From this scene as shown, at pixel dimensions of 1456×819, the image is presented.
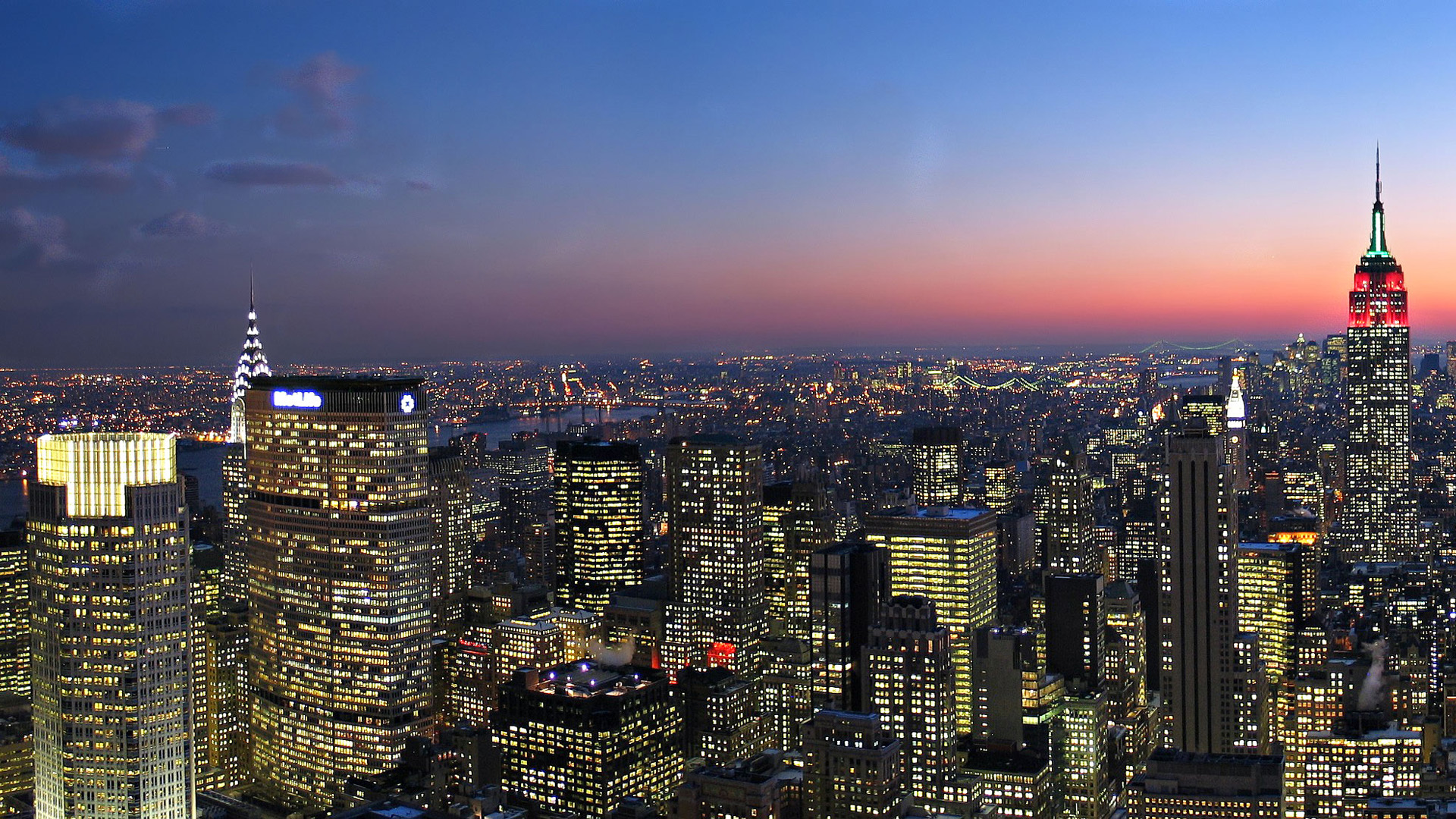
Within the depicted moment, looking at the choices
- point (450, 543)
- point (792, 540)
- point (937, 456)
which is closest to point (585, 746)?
point (792, 540)

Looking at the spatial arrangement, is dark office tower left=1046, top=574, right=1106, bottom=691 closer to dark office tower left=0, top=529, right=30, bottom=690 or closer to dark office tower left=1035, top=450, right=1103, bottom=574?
dark office tower left=1035, top=450, right=1103, bottom=574

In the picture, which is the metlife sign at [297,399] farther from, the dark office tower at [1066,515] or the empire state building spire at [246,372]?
the dark office tower at [1066,515]

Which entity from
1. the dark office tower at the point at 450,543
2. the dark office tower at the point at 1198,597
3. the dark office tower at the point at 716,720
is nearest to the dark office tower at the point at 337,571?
the dark office tower at the point at 450,543

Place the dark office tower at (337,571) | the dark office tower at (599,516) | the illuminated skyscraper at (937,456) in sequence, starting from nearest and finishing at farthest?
the dark office tower at (337,571), the dark office tower at (599,516), the illuminated skyscraper at (937,456)

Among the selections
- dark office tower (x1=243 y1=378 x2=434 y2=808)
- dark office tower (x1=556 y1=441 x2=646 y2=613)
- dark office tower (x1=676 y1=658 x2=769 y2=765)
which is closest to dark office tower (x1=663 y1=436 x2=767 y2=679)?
dark office tower (x1=556 y1=441 x2=646 y2=613)

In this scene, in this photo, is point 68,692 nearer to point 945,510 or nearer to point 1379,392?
point 945,510
